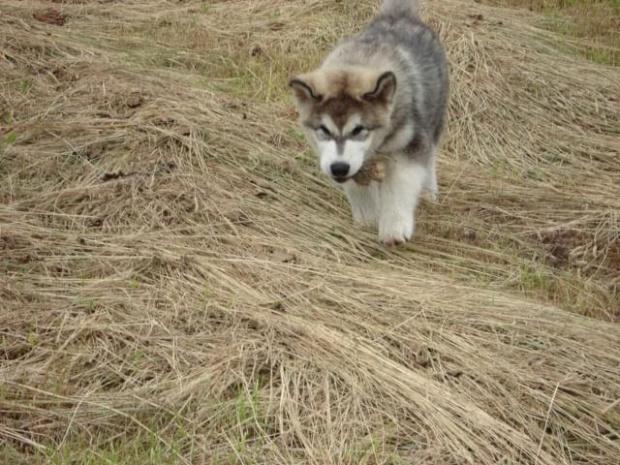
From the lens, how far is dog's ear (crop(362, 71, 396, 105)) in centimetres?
587

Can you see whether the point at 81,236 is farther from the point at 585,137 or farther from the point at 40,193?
the point at 585,137

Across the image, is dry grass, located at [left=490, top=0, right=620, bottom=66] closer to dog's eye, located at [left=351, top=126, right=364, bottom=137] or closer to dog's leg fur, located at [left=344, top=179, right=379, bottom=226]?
dog's leg fur, located at [left=344, top=179, right=379, bottom=226]

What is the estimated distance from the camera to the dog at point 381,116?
5.93 meters

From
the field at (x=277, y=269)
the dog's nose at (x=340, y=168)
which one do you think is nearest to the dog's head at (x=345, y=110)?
the dog's nose at (x=340, y=168)

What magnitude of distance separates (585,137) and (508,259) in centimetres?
265

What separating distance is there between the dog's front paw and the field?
0.10 m

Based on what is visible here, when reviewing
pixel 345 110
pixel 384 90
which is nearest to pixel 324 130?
pixel 345 110

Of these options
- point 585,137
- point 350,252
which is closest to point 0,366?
point 350,252

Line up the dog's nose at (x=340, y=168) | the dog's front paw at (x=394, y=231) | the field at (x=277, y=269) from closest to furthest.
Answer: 1. the field at (x=277, y=269)
2. the dog's nose at (x=340, y=168)
3. the dog's front paw at (x=394, y=231)

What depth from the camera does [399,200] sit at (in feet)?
20.9

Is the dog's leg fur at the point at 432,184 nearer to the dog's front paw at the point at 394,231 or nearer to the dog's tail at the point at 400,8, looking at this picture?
the dog's front paw at the point at 394,231

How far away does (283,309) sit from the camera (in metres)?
5.14

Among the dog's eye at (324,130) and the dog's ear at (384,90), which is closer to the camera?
the dog's ear at (384,90)

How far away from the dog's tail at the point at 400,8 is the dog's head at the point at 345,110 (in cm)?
204
